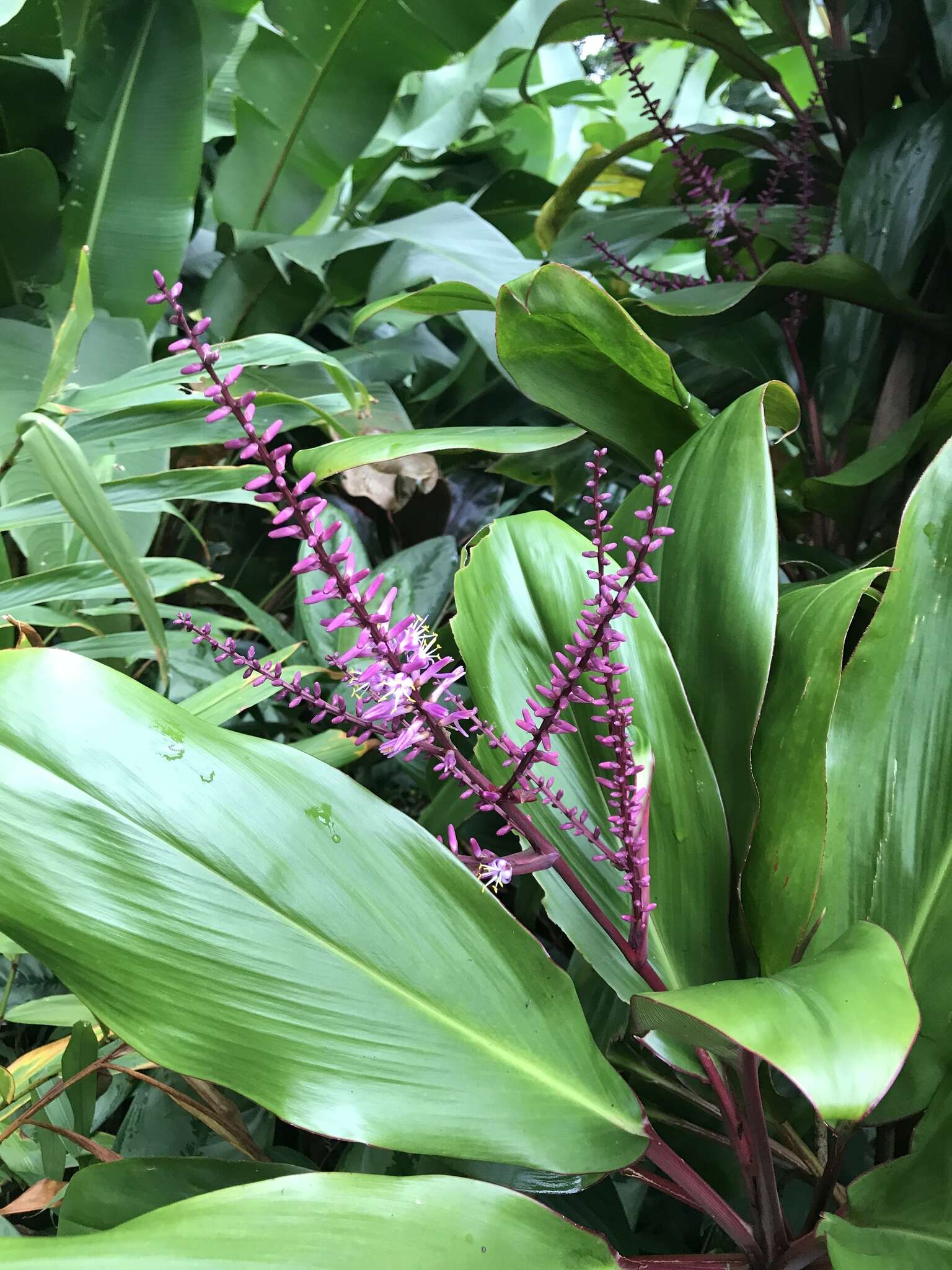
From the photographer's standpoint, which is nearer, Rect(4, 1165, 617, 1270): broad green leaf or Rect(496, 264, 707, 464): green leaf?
Rect(4, 1165, 617, 1270): broad green leaf

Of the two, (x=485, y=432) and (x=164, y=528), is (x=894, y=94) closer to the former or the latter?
(x=485, y=432)

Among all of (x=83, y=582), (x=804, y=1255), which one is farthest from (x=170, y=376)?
(x=804, y=1255)

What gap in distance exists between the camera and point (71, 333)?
1.83 ft

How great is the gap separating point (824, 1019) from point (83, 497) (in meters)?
0.43

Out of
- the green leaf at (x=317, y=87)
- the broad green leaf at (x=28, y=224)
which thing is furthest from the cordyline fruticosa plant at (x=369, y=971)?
the green leaf at (x=317, y=87)

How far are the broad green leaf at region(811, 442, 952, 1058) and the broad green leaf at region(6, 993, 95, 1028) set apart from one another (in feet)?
1.48

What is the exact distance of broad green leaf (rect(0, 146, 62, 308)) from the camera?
2.49 ft

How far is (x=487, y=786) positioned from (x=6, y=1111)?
0.39 m

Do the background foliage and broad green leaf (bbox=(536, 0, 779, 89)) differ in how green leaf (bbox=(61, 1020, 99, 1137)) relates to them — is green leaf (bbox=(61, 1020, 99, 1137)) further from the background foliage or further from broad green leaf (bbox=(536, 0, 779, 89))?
broad green leaf (bbox=(536, 0, 779, 89))

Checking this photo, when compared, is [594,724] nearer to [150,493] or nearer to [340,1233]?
[340,1233]

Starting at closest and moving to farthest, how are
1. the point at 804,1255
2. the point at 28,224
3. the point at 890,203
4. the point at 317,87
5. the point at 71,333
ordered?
the point at 804,1255
the point at 71,333
the point at 890,203
the point at 28,224
the point at 317,87

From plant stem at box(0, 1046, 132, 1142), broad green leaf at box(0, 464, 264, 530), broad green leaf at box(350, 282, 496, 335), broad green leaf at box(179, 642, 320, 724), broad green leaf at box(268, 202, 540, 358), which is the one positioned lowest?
plant stem at box(0, 1046, 132, 1142)

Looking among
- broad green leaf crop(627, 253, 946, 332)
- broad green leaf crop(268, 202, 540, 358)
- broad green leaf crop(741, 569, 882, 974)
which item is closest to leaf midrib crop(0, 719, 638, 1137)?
broad green leaf crop(741, 569, 882, 974)

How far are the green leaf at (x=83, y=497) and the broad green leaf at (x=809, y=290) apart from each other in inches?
16.1
